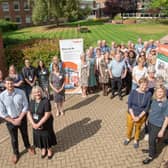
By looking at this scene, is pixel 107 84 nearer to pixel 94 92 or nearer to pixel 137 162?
pixel 94 92

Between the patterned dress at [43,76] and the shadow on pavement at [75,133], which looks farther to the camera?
the patterned dress at [43,76]

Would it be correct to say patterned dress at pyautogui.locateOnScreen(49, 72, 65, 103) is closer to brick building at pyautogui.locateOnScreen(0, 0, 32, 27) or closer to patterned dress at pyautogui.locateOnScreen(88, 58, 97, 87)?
patterned dress at pyautogui.locateOnScreen(88, 58, 97, 87)

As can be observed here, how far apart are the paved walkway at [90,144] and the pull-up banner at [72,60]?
1630 mm

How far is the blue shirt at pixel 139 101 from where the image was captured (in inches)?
218

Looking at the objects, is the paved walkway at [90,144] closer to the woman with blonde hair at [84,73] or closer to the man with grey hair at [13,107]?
the man with grey hair at [13,107]

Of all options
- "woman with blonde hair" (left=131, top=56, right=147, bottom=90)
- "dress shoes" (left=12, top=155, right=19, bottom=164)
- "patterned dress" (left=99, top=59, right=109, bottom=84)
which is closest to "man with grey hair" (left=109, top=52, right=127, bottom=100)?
"patterned dress" (left=99, top=59, right=109, bottom=84)

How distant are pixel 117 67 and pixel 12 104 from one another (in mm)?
4748

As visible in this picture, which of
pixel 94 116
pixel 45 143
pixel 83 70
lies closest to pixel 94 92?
pixel 83 70

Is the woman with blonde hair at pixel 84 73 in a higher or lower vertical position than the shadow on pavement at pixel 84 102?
higher

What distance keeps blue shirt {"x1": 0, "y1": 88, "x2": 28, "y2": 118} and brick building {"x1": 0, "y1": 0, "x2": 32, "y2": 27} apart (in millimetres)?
56678

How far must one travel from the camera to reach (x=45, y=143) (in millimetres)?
5645

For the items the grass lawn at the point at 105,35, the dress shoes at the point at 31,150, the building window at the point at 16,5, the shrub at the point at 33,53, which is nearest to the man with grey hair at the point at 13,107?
the dress shoes at the point at 31,150

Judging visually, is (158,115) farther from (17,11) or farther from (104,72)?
(17,11)

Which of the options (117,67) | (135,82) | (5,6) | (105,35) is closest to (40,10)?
(105,35)
